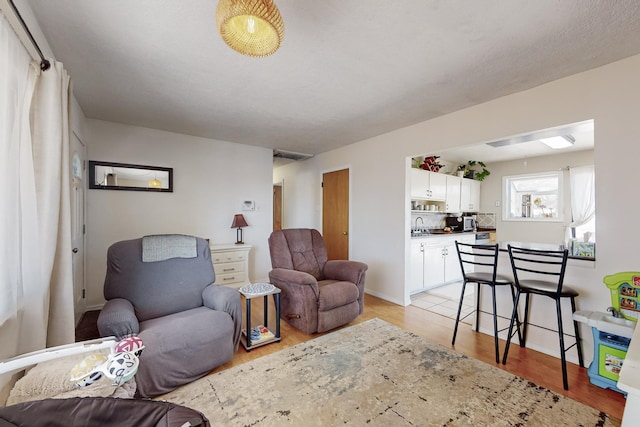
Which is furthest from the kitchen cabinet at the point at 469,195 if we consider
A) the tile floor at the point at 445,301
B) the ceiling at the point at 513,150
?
the tile floor at the point at 445,301

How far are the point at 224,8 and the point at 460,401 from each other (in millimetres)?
2535

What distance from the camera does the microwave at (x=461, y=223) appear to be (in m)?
4.95

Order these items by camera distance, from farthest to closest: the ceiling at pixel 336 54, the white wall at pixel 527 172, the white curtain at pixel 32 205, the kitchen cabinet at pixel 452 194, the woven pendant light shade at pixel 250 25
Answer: the kitchen cabinet at pixel 452 194
the white wall at pixel 527 172
the ceiling at pixel 336 54
the white curtain at pixel 32 205
the woven pendant light shade at pixel 250 25

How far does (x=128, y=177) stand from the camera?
3414 millimetres

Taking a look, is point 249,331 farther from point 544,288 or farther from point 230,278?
point 544,288

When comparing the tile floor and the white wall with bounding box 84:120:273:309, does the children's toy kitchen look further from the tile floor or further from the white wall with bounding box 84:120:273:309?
the white wall with bounding box 84:120:273:309

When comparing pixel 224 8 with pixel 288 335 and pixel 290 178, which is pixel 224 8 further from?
pixel 290 178

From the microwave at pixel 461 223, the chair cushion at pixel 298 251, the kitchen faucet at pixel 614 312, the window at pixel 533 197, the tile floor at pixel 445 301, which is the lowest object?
the tile floor at pixel 445 301

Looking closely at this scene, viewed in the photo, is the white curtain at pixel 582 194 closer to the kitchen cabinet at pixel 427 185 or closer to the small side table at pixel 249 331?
the kitchen cabinet at pixel 427 185

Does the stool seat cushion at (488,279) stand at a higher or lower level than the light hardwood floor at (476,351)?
higher

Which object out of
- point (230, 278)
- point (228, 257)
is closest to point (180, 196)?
point (228, 257)

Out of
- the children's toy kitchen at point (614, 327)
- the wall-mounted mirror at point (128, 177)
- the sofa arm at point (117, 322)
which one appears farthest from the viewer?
the wall-mounted mirror at point (128, 177)

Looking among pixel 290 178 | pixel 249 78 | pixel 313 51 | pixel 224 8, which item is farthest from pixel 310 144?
pixel 224 8

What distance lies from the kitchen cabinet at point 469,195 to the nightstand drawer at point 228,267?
418cm
